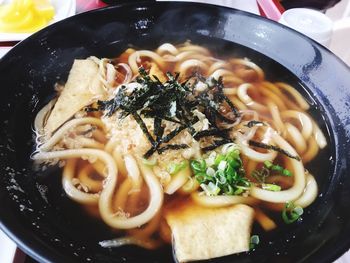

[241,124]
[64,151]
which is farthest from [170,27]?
[64,151]

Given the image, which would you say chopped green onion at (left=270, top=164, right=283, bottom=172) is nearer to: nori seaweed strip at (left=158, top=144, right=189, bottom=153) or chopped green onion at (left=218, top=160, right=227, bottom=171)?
chopped green onion at (left=218, top=160, right=227, bottom=171)

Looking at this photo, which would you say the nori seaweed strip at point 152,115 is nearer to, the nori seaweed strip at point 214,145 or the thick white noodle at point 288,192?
the nori seaweed strip at point 214,145

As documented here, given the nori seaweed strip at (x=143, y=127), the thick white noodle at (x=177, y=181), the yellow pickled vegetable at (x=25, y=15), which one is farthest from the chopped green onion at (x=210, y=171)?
the yellow pickled vegetable at (x=25, y=15)

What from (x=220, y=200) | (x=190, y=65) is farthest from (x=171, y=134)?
(x=190, y=65)

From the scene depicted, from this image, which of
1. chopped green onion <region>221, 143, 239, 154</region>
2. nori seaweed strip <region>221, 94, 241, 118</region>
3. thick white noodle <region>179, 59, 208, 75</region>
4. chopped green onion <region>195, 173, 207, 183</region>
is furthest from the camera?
thick white noodle <region>179, 59, 208, 75</region>

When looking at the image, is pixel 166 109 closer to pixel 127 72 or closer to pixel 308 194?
pixel 127 72

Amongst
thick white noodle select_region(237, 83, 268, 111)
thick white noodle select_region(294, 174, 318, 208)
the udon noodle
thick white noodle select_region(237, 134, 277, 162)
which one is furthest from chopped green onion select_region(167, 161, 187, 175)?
thick white noodle select_region(237, 83, 268, 111)

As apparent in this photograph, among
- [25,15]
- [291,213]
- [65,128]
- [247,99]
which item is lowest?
[291,213]

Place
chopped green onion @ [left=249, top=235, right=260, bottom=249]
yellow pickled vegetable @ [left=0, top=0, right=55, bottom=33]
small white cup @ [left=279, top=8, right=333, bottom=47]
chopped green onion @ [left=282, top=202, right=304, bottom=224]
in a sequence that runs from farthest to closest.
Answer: yellow pickled vegetable @ [left=0, top=0, right=55, bottom=33]
small white cup @ [left=279, top=8, right=333, bottom=47]
chopped green onion @ [left=282, top=202, right=304, bottom=224]
chopped green onion @ [left=249, top=235, right=260, bottom=249]
